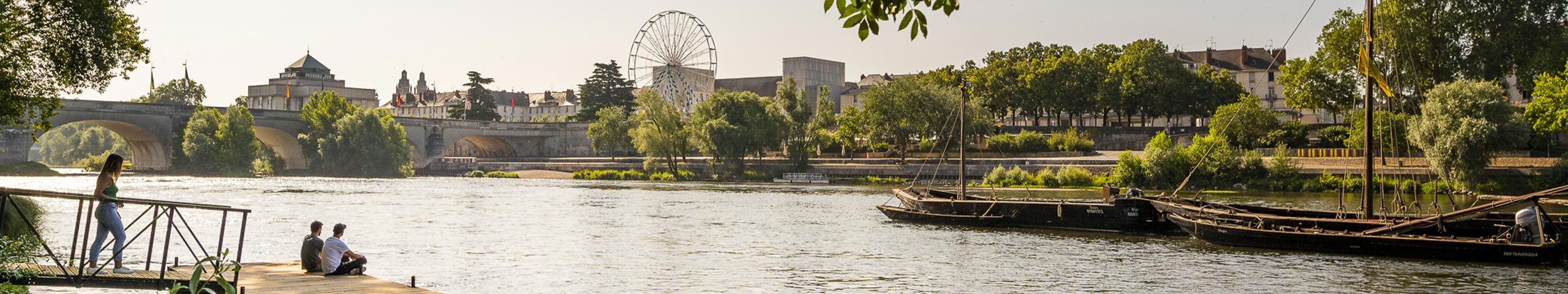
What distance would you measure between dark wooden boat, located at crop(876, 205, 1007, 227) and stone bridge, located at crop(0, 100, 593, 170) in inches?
2192

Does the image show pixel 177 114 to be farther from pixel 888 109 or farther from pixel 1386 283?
pixel 1386 283

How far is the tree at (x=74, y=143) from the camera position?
173750mm

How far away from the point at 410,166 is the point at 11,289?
321 feet

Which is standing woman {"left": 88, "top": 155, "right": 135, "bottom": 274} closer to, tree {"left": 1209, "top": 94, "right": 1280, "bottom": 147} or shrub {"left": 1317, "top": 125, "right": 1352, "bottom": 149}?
shrub {"left": 1317, "top": 125, "right": 1352, "bottom": 149}

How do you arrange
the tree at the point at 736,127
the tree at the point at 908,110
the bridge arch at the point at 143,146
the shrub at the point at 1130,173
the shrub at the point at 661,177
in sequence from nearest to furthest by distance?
the shrub at the point at 1130,173 → the tree at the point at 908,110 → the tree at the point at 736,127 → the shrub at the point at 661,177 → the bridge arch at the point at 143,146

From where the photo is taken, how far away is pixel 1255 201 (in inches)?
2229

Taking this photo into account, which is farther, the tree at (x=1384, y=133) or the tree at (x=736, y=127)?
the tree at (x=736, y=127)

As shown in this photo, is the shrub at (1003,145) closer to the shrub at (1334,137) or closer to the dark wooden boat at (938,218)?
the shrub at (1334,137)

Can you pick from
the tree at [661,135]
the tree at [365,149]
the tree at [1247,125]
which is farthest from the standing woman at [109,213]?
the tree at [365,149]

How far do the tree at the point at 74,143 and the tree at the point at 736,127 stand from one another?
102m

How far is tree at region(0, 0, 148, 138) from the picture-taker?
26828 millimetres

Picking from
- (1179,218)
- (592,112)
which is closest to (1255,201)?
(1179,218)

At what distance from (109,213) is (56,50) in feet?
43.3

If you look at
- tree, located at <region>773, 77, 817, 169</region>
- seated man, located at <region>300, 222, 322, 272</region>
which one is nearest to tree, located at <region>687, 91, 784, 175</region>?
tree, located at <region>773, 77, 817, 169</region>
